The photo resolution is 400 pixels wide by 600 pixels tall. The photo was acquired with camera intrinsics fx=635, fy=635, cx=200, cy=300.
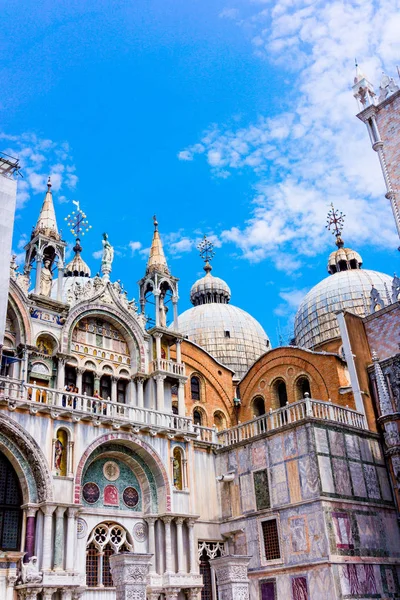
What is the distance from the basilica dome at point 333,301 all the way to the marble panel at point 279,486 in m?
19.1

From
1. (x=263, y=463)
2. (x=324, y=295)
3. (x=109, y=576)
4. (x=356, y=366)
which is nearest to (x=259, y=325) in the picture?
(x=324, y=295)

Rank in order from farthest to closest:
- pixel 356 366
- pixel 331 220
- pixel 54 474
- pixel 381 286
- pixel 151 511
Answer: pixel 331 220, pixel 381 286, pixel 356 366, pixel 151 511, pixel 54 474

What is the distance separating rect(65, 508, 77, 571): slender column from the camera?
18.0m

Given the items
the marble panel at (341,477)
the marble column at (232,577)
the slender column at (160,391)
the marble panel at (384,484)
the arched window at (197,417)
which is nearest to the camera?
the marble column at (232,577)

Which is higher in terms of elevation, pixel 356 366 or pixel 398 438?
pixel 356 366

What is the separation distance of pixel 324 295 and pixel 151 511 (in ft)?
81.5

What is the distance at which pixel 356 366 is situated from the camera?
2456 cm

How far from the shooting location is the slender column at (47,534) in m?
17.6

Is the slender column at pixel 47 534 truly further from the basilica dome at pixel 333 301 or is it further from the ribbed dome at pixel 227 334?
the ribbed dome at pixel 227 334

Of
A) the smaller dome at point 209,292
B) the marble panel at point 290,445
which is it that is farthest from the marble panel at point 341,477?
the smaller dome at point 209,292

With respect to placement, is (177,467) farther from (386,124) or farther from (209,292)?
(209,292)

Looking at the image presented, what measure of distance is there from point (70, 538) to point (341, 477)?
342 inches

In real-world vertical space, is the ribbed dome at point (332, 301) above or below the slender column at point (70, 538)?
above

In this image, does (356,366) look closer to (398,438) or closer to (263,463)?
(398,438)
